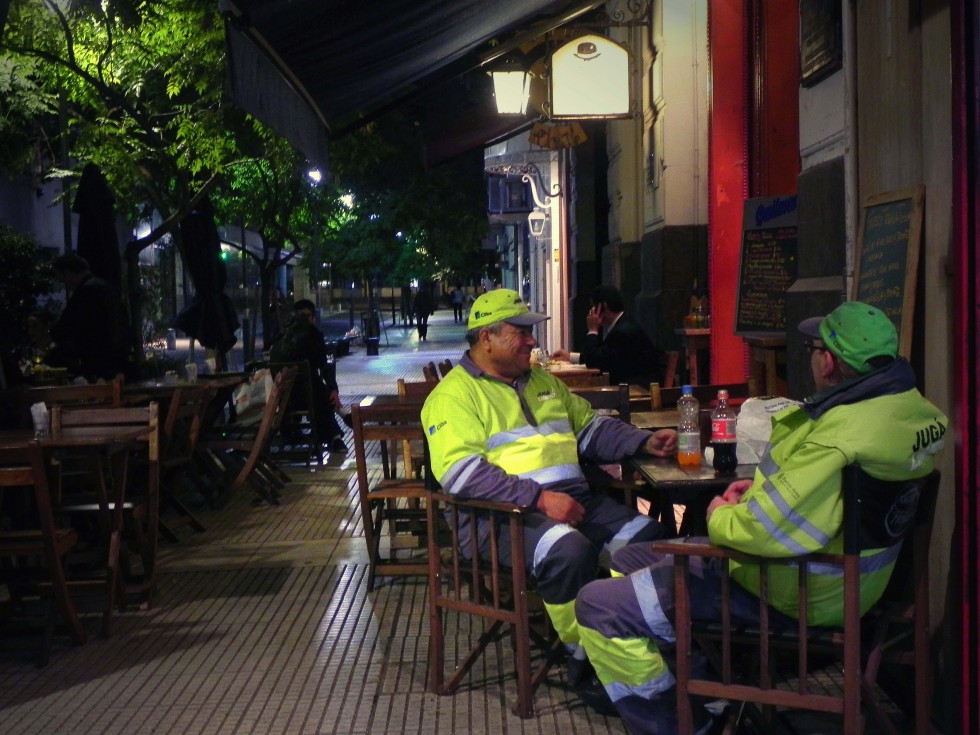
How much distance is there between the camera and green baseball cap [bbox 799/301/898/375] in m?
3.60

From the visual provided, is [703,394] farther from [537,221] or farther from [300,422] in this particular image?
[537,221]

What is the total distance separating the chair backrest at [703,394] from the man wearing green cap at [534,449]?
1.46m

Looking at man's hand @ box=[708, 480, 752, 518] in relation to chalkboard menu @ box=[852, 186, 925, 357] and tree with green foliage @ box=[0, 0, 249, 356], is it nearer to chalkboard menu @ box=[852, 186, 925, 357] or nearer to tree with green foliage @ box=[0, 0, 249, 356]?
chalkboard menu @ box=[852, 186, 925, 357]

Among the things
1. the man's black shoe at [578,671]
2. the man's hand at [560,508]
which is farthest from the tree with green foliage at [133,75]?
the man's black shoe at [578,671]

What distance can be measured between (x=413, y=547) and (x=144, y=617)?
156 centimetres

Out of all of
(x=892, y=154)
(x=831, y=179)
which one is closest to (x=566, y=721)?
(x=892, y=154)

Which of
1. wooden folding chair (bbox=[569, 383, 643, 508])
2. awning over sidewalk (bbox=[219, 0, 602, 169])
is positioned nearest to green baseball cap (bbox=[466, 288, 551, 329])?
wooden folding chair (bbox=[569, 383, 643, 508])

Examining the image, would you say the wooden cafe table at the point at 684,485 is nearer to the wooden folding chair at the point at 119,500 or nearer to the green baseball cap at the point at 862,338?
the green baseball cap at the point at 862,338

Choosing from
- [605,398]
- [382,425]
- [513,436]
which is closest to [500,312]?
[513,436]

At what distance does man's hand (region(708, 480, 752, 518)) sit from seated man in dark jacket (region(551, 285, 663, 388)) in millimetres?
5198

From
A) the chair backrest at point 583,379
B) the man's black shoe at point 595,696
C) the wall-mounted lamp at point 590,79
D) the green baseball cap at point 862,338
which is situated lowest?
the man's black shoe at point 595,696

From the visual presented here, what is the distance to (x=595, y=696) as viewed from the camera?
485 centimetres

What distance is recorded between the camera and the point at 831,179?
5.95 metres

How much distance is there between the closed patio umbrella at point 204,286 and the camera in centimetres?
1282
